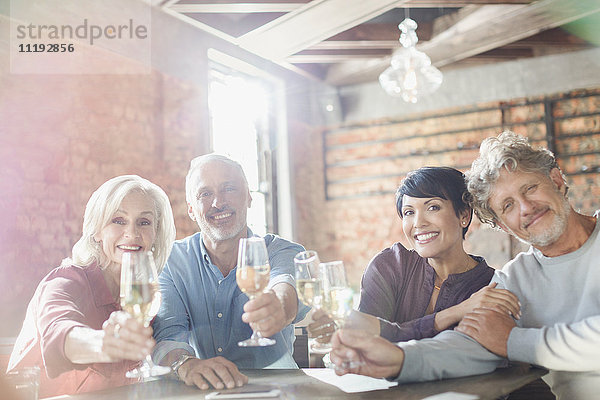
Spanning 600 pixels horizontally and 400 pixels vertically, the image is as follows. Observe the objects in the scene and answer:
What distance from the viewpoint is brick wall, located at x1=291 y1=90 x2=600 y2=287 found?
5090mm

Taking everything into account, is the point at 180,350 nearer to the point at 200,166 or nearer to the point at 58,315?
the point at 58,315

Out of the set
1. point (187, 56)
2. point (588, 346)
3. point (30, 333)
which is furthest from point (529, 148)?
point (187, 56)

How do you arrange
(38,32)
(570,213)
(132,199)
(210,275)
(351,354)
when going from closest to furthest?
1. (351,354)
2. (570,213)
3. (132,199)
4. (210,275)
5. (38,32)

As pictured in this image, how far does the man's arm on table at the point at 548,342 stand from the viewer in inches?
52.1

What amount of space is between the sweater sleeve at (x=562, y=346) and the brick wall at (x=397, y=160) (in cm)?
405

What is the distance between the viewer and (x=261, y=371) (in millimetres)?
1657

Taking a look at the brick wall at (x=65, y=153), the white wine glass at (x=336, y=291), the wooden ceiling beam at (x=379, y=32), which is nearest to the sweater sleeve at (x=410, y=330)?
the white wine glass at (x=336, y=291)

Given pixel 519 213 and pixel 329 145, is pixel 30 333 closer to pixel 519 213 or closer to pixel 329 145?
pixel 519 213

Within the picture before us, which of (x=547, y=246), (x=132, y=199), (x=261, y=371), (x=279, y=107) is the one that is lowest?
(x=261, y=371)

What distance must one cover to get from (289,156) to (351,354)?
481cm

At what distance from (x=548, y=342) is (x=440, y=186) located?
0.69 m

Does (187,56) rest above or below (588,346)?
above

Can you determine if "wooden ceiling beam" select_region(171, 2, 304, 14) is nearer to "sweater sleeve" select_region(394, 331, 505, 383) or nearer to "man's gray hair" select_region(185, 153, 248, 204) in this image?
"man's gray hair" select_region(185, 153, 248, 204)

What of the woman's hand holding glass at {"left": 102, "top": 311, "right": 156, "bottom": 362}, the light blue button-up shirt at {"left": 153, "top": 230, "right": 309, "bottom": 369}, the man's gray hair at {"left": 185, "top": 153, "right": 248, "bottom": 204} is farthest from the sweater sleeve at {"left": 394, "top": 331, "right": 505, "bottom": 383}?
the man's gray hair at {"left": 185, "top": 153, "right": 248, "bottom": 204}
